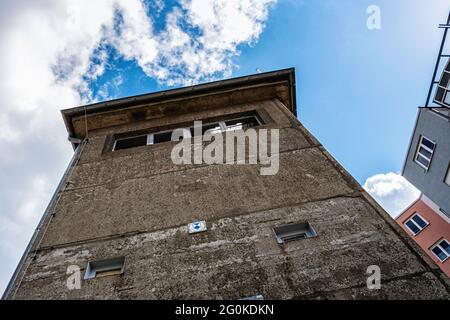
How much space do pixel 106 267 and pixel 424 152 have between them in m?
18.3

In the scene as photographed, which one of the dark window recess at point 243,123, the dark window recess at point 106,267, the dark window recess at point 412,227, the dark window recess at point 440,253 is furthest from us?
the dark window recess at point 412,227

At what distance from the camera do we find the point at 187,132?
737 centimetres

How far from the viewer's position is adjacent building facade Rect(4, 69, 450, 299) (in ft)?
10.9

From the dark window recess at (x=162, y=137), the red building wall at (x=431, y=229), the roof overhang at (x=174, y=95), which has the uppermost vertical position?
A: the red building wall at (x=431, y=229)

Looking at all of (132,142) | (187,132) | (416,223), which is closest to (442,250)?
(416,223)

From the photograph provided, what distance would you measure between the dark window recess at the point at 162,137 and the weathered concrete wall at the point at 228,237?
5.11ft

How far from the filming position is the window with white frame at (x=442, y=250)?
68.1 feet

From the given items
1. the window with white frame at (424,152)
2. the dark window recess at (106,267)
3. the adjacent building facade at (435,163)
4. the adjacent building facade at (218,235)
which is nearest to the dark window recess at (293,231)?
the adjacent building facade at (218,235)

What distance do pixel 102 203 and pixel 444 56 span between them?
10567 mm

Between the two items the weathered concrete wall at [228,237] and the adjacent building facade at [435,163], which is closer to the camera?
the weathered concrete wall at [228,237]

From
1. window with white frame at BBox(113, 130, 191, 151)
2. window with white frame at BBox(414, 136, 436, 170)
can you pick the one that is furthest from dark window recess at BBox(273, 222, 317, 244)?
window with white frame at BBox(414, 136, 436, 170)

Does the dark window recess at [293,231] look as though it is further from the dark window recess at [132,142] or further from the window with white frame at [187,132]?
the dark window recess at [132,142]

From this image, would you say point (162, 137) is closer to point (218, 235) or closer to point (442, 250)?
point (218, 235)

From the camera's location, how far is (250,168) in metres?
5.25
